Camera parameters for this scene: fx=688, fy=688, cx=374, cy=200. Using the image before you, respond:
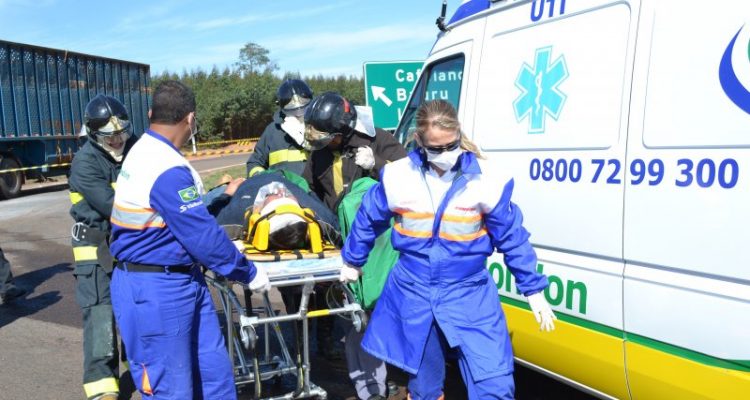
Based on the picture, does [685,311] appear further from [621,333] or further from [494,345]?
[494,345]

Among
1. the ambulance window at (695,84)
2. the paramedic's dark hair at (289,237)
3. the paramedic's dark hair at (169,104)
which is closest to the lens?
the ambulance window at (695,84)

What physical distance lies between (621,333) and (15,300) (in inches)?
259

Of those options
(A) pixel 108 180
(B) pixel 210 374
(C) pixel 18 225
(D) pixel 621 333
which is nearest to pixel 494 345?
(D) pixel 621 333

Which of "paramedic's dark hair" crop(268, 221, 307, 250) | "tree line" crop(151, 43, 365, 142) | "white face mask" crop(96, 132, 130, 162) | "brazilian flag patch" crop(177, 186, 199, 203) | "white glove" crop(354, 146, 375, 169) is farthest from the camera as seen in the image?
"tree line" crop(151, 43, 365, 142)

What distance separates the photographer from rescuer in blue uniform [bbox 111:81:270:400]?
3.17 m

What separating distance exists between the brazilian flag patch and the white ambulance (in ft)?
5.94

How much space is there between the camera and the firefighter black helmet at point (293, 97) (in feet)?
17.7

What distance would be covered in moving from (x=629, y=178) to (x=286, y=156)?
3158 mm

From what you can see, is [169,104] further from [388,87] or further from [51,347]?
[388,87]

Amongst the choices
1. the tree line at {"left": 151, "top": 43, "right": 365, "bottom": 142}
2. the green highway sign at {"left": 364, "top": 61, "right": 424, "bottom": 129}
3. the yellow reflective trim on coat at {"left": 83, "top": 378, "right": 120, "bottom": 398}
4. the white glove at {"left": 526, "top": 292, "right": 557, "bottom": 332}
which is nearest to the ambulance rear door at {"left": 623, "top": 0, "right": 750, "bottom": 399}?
the white glove at {"left": 526, "top": 292, "right": 557, "bottom": 332}

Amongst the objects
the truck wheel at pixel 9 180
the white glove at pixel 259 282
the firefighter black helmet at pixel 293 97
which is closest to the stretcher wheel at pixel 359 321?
the white glove at pixel 259 282

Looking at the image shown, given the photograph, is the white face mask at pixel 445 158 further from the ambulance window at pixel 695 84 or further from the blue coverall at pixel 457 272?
the ambulance window at pixel 695 84

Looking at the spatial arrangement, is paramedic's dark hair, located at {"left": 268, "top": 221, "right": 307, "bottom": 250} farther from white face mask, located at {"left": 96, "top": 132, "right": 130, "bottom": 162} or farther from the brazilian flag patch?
white face mask, located at {"left": 96, "top": 132, "right": 130, "bottom": 162}

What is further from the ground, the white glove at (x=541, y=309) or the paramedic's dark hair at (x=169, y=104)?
the paramedic's dark hair at (x=169, y=104)
